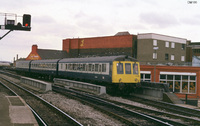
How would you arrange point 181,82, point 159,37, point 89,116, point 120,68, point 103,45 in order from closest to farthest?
point 89,116 → point 120,68 → point 181,82 → point 159,37 → point 103,45

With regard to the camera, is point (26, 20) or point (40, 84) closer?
point (26, 20)

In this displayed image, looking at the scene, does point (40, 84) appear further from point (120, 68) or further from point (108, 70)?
point (120, 68)

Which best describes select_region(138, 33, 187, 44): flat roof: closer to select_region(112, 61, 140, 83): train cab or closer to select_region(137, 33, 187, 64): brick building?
select_region(137, 33, 187, 64): brick building

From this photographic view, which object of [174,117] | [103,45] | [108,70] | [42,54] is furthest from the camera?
[42,54]

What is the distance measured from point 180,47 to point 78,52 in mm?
25092

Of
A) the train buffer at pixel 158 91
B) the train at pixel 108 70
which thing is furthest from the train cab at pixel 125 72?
the train buffer at pixel 158 91

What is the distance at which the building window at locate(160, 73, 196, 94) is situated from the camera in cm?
3775

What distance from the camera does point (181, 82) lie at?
38312 mm

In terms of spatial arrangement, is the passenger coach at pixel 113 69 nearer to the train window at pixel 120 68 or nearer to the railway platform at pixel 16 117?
the train window at pixel 120 68

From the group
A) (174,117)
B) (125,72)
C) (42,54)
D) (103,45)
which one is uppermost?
(103,45)

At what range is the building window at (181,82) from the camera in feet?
124

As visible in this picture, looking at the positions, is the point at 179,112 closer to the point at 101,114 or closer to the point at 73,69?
the point at 101,114

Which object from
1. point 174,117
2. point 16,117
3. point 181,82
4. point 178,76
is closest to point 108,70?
point 174,117

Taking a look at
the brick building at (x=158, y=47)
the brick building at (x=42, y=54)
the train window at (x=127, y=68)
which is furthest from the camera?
the brick building at (x=42, y=54)
